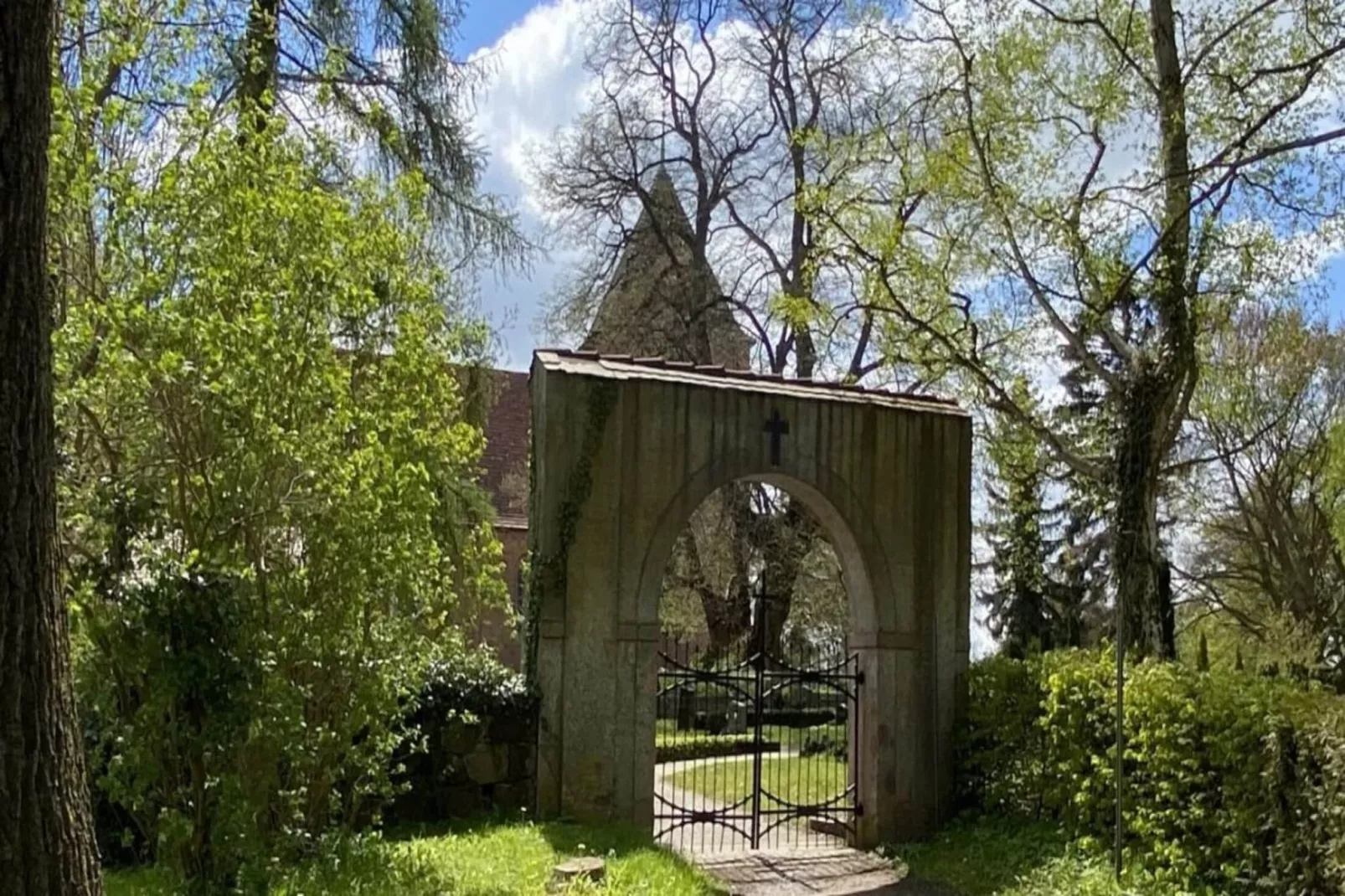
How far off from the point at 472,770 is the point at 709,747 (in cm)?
881

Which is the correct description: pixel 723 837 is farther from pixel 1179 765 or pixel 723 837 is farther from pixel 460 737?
pixel 1179 765

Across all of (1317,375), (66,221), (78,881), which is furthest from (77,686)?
(1317,375)

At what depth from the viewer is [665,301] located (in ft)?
78.3

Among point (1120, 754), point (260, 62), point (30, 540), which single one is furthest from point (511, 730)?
point (30, 540)

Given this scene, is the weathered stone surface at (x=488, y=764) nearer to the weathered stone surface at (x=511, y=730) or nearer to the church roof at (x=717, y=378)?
the weathered stone surface at (x=511, y=730)

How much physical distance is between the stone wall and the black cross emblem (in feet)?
10.8

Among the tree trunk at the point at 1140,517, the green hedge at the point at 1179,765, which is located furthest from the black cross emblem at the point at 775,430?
the tree trunk at the point at 1140,517

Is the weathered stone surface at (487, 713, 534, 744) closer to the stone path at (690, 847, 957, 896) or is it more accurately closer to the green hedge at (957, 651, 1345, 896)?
the stone path at (690, 847, 957, 896)

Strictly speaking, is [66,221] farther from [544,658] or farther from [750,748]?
[750,748]

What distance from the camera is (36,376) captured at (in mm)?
3488

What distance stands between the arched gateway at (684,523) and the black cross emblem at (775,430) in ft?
0.06

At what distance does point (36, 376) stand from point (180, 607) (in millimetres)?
2620

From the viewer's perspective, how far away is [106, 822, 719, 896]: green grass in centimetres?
678

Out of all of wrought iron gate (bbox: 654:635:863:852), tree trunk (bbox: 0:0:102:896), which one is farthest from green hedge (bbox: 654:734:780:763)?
tree trunk (bbox: 0:0:102:896)
